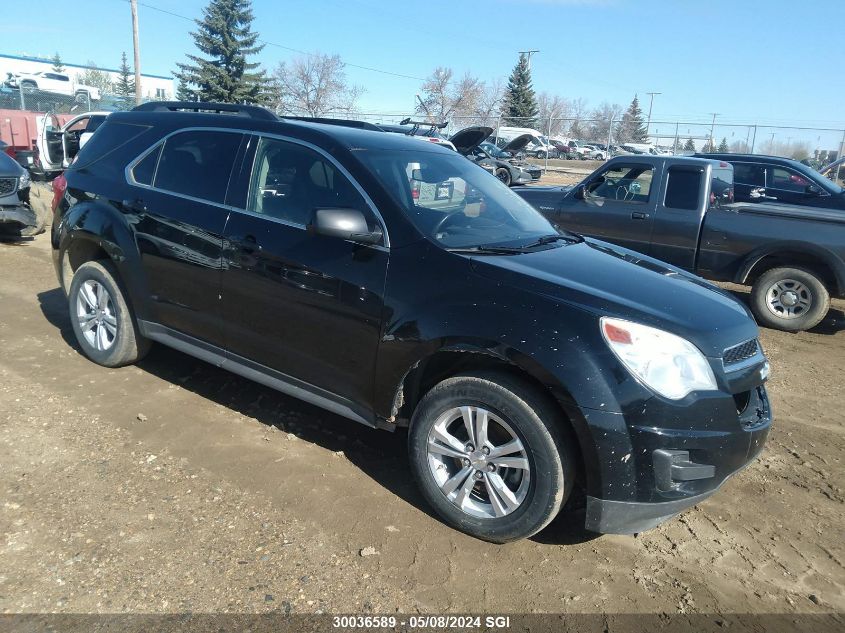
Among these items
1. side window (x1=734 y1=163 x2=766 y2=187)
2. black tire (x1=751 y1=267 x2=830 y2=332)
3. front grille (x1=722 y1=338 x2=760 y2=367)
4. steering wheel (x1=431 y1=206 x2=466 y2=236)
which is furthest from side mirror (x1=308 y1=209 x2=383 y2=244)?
side window (x1=734 y1=163 x2=766 y2=187)

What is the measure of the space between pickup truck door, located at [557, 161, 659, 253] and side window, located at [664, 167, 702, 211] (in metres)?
0.19

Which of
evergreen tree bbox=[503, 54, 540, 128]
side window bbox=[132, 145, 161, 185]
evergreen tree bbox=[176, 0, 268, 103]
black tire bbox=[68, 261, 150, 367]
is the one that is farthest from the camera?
evergreen tree bbox=[503, 54, 540, 128]

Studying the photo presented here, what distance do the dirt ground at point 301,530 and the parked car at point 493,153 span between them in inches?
323

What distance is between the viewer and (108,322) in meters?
4.82

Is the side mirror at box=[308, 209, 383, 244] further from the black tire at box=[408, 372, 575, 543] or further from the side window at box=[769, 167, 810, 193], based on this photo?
the side window at box=[769, 167, 810, 193]

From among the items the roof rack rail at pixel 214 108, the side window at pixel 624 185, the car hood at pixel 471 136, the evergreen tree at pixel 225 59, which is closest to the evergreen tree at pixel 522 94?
the evergreen tree at pixel 225 59

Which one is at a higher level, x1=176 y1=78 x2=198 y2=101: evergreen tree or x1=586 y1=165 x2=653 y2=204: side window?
x1=176 y1=78 x2=198 y2=101: evergreen tree

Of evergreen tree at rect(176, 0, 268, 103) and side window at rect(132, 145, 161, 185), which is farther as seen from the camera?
evergreen tree at rect(176, 0, 268, 103)

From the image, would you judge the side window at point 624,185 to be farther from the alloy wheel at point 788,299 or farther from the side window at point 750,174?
the side window at point 750,174

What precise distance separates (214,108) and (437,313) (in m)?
2.52

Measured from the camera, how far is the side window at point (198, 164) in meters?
4.03

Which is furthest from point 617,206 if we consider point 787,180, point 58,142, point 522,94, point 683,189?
point 522,94

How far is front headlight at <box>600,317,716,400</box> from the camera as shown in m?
2.71

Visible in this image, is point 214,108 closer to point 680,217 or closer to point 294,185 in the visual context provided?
point 294,185
